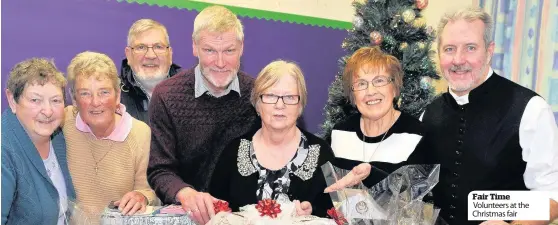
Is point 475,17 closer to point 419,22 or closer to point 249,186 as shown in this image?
point 419,22

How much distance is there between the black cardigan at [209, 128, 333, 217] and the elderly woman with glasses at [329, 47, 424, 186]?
0.13 m

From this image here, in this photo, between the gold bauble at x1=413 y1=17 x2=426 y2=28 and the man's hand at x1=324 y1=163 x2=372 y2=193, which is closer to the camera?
the man's hand at x1=324 y1=163 x2=372 y2=193

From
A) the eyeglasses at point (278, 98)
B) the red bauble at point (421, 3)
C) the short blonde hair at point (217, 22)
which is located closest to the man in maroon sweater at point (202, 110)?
the short blonde hair at point (217, 22)

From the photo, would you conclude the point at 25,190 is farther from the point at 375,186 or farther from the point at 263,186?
the point at 375,186

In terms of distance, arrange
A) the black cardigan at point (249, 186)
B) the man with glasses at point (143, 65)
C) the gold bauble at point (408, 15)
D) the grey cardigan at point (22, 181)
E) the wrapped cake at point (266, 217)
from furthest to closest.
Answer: the gold bauble at point (408, 15), the man with glasses at point (143, 65), the black cardigan at point (249, 186), the grey cardigan at point (22, 181), the wrapped cake at point (266, 217)

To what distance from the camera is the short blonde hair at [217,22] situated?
196cm

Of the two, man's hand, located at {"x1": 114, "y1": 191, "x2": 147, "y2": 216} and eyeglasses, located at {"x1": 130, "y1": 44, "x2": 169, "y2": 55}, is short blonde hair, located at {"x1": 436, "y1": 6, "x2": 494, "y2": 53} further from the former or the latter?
man's hand, located at {"x1": 114, "y1": 191, "x2": 147, "y2": 216}

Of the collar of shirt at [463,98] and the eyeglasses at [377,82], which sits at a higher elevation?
the eyeglasses at [377,82]

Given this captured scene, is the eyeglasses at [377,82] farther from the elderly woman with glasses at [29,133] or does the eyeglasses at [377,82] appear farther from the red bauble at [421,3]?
the elderly woman with glasses at [29,133]

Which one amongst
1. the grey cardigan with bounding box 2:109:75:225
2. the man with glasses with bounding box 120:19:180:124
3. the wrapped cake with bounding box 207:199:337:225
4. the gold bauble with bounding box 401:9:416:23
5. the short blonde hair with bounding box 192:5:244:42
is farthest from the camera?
the gold bauble with bounding box 401:9:416:23

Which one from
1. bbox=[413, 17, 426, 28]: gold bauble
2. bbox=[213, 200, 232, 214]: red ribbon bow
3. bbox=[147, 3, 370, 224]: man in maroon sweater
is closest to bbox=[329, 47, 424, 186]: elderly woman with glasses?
bbox=[147, 3, 370, 224]: man in maroon sweater

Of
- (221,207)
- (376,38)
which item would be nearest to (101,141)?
(221,207)

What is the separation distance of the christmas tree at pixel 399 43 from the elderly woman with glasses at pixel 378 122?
46 centimetres

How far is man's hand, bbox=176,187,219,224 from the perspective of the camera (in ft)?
5.84
